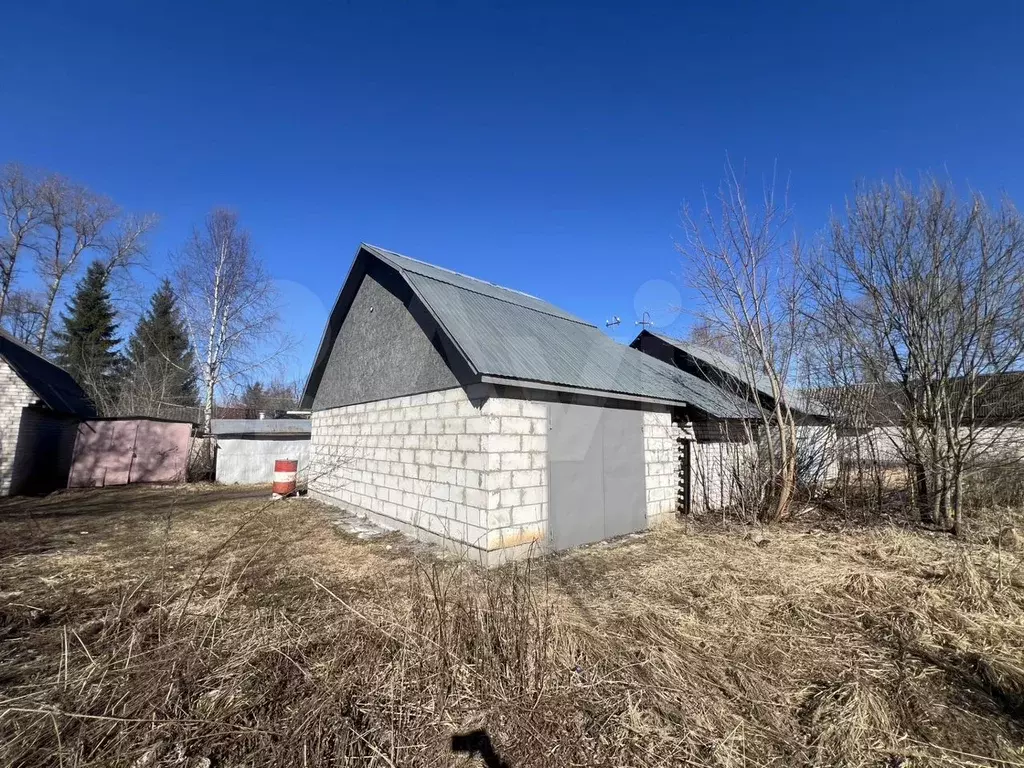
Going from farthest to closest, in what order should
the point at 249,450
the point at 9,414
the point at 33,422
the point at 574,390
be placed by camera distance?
the point at 249,450 < the point at 33,422 < the point at 9,414 < the point at 574,390

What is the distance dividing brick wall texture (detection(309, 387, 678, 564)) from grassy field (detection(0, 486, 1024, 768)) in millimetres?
1048

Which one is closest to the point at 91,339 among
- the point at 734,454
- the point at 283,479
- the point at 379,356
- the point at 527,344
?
the point at 283,479

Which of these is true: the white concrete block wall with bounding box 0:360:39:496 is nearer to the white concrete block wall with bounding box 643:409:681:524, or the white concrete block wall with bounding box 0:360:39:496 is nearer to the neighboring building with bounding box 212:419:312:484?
the neighboring building with bounding box 212:419:312:484

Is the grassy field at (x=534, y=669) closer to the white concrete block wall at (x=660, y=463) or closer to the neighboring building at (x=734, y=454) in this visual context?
the white concrete block wall at (x=660, y=463)

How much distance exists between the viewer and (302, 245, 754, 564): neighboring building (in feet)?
21.3

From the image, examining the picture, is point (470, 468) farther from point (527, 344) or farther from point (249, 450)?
point (249, 450)

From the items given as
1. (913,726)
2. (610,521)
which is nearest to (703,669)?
(913,726)

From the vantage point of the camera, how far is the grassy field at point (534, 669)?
2467 millimetres

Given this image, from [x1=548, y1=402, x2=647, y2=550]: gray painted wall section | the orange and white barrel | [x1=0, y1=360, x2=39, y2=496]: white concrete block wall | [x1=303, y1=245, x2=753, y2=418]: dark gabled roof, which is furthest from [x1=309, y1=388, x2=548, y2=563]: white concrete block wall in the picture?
[x1=0, y1=360, x2=39, y2=496]: white concrete block wall

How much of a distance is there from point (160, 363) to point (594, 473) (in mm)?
29089

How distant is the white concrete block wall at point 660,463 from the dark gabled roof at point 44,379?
60.9ft

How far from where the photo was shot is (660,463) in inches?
370

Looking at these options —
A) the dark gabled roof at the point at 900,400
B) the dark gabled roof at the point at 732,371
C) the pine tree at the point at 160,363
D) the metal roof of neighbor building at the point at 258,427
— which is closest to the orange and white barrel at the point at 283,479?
the metal roof of neighbor building at the point at 258,427

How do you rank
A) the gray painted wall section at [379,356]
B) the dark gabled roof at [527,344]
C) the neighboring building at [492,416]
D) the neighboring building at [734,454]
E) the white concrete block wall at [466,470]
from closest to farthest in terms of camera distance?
the white concrete block wall at [466,470] < the neighboring building at [492,416] < the dark gabled roof at [527,344] < the gray painted wall section at [379,356] < the neighboring building at [734,454]
